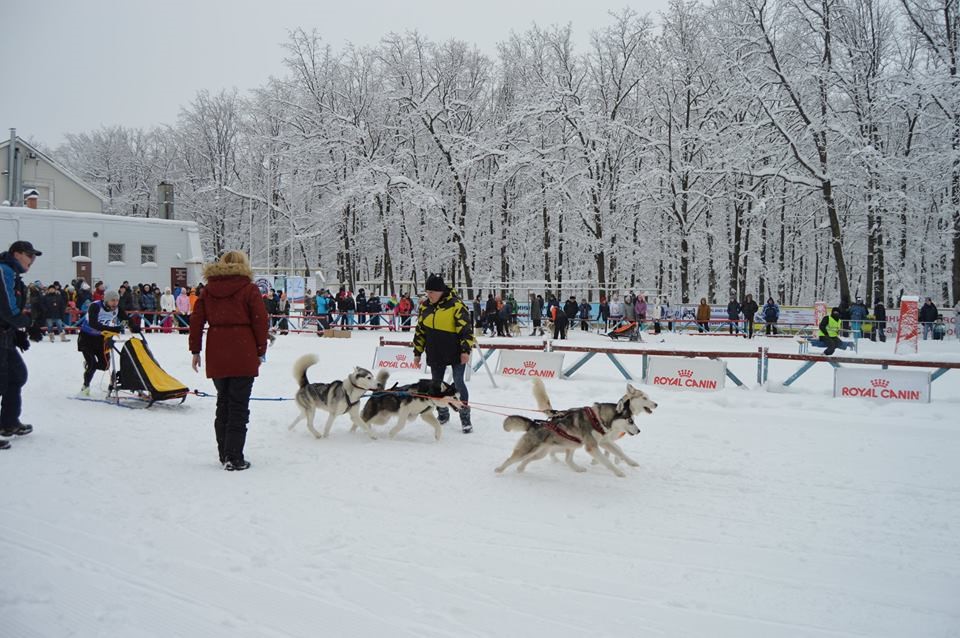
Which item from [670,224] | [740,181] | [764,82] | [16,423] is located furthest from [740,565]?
[670,224]

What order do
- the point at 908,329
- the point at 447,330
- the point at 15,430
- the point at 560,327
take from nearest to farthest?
the point at 15,430 → the point at 447,330 → the point at 908,329 → the point at 560,327

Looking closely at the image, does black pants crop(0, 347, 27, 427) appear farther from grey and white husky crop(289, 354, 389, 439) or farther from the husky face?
the husky face

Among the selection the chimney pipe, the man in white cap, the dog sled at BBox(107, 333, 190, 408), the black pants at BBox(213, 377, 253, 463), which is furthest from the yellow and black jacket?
the chimney pipe

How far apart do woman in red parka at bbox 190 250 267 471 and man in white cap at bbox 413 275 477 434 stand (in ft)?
7.28

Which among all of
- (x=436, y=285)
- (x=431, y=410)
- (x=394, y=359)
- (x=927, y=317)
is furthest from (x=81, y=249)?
(x=927, y=317)

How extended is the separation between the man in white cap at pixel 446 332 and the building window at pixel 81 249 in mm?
30284

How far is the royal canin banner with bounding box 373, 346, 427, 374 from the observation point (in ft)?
42.5

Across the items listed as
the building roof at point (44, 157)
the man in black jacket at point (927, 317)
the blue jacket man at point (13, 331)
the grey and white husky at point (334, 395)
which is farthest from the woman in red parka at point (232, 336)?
the building roof at point (44, 157)

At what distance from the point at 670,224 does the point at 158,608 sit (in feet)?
120

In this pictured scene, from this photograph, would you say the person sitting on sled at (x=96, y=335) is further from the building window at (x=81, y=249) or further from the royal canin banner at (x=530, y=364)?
the building window at (x=81, y=249)

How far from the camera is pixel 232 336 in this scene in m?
5.82

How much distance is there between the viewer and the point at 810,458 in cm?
666

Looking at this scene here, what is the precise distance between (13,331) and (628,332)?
63.7ft

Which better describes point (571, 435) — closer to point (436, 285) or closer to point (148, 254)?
point (436, 285)
